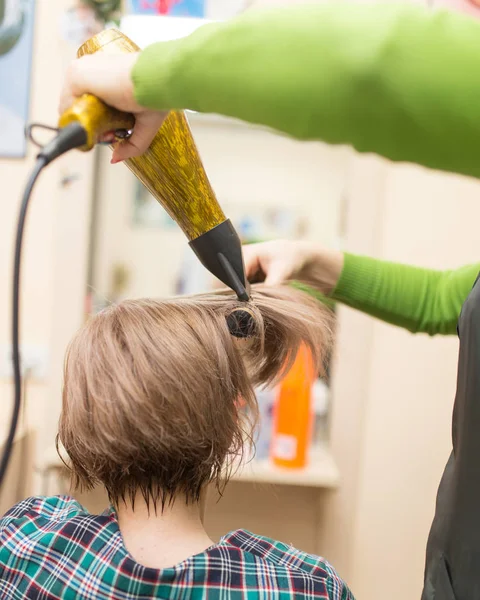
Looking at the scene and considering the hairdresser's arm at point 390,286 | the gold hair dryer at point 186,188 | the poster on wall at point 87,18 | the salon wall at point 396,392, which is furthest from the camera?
the poster on wall at point 87,18

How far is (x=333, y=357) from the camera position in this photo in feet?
4.59

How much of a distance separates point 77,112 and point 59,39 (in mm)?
1175

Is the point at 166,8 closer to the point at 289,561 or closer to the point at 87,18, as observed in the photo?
the point at 87,18

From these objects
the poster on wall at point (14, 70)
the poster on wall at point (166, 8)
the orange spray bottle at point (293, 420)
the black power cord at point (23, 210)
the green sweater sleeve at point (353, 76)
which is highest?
the poster on wall at point (166, 8)

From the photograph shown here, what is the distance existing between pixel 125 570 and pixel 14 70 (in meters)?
1.32

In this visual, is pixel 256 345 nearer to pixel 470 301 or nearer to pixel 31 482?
pixel 470 301

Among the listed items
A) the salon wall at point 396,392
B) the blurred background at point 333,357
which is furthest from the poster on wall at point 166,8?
the salon wall at point 396,392

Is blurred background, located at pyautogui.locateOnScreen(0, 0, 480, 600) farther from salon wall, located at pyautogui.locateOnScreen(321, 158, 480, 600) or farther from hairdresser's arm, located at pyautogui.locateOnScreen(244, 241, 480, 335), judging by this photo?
hairdresser's arm, located at pyautogui.locateOnScreen(244, 241, 480, 335)

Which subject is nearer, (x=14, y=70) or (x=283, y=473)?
(x=283, y=473)

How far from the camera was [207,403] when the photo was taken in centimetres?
74

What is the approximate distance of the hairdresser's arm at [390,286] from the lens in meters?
0.93

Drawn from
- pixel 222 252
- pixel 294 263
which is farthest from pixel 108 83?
pixel 294 263

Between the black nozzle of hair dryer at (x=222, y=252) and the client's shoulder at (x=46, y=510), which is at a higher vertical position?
the black nozzle of hair dryer at (x=222, y=252)

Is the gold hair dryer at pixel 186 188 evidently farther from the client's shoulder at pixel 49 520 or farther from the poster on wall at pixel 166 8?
the poster on wall at pixel 166 8
